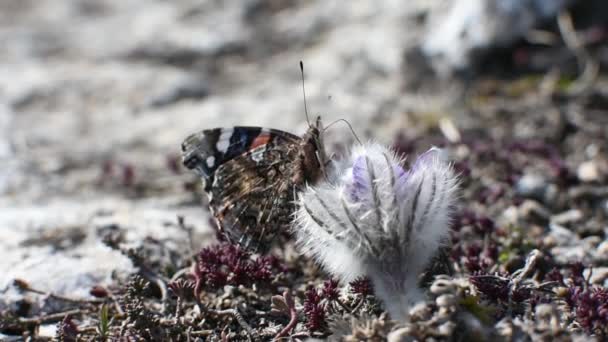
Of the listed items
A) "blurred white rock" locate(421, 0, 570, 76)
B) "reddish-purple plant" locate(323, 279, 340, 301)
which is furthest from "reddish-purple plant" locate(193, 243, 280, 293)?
"blurred white rock" locate(421, 0, 570, 76)

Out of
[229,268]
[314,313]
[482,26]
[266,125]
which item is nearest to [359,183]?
[314,313]

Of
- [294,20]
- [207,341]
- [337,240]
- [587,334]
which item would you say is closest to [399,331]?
[337,240]

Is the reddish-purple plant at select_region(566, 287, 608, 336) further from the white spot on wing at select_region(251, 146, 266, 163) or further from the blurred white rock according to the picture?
the blurred white rock

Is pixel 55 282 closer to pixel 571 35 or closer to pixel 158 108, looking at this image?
pixel 158 108

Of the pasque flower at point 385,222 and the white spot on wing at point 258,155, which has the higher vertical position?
the white spot on wing at point 258,155

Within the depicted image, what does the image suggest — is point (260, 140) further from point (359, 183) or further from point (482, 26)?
point (482, 26)

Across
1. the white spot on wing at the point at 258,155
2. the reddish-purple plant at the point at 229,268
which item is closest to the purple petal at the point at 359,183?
the reddish-purple plant at the point at 229,268

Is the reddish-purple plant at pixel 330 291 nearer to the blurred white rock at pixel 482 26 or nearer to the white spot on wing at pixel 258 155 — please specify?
the white spot on wing at pixel 258 155

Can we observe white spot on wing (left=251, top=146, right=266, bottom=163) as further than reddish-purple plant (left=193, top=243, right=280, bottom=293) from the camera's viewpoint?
Yes

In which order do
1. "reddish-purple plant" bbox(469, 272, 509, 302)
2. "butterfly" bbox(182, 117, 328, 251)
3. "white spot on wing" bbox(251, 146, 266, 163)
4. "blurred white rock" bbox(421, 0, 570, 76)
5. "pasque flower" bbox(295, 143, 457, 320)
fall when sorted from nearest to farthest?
1. "pasque flower" bbox(295, 143, 457, 320)
2. "reddish-purple plant" bbox(469, 272, 509, 302)
3. "butterfly" bbox(182, 117, 328, 251)
4. "white spot on wing" bbox(251, 146, 266, 163)
5. "blurred white rock" bbox(421, 0, 570, 76)
